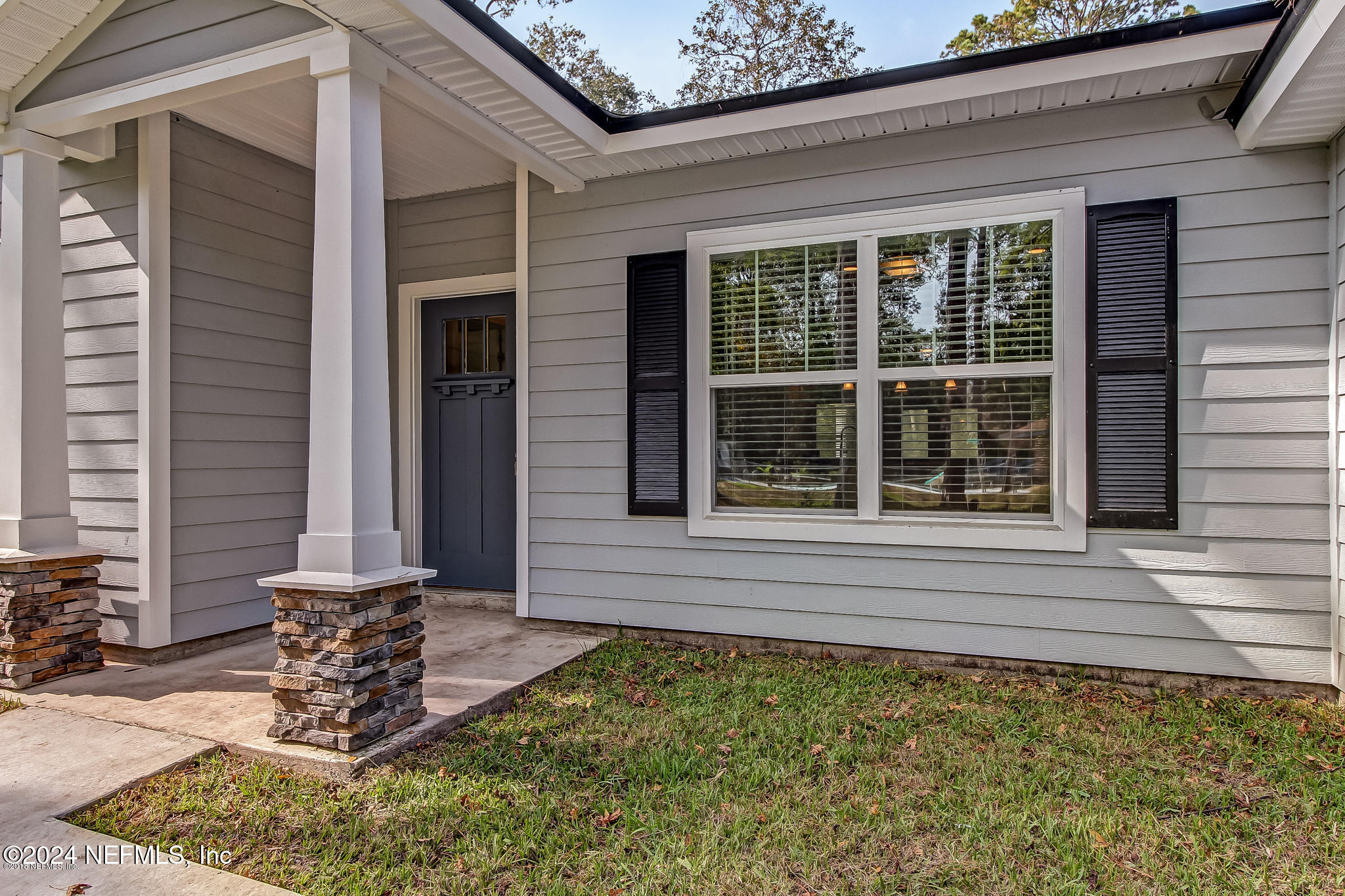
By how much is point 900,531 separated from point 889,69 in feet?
7.18

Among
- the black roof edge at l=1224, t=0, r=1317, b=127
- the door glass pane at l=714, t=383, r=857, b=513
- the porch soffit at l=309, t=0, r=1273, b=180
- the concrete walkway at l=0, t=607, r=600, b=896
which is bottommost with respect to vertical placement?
the concrete walkway at l=0, t=607, r=600, b=896

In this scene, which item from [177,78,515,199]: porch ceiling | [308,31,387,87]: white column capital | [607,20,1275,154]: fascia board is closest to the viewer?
[308,31,387,87]: white column capital

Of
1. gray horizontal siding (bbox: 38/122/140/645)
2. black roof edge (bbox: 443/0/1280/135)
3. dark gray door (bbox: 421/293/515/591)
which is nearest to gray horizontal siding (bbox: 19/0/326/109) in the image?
gray horizontal siding (bbox: 38/122/140/645)

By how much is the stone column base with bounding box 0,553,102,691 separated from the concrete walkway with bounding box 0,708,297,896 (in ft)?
1.33

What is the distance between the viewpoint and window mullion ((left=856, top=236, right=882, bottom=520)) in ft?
12.3

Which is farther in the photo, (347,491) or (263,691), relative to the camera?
(263,691)

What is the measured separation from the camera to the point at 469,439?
16.4ft

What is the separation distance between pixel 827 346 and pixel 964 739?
1994mm

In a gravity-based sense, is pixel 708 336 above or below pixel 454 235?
below

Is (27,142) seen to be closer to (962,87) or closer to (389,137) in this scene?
(389,137)

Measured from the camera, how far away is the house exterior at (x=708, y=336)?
9.37 feet

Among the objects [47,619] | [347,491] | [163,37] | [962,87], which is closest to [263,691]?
[47,619]

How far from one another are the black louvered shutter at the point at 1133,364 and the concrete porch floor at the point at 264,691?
280cm

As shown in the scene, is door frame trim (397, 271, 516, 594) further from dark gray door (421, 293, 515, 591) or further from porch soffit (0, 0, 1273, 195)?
porch soffit (0, 0, 1273, 195)
